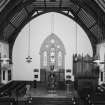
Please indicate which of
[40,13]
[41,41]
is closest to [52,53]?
[41,41]

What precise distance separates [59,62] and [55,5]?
6.15 meters

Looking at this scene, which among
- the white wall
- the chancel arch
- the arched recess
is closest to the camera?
the arched recess

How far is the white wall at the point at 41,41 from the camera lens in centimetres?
2492

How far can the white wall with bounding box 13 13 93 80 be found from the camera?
981 inches

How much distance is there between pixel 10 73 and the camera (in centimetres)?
2455

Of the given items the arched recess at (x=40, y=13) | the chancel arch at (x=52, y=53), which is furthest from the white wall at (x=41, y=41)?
the arched recess at (x=40, y=13)

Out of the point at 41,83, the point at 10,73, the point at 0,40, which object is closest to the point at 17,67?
the point at 10,73

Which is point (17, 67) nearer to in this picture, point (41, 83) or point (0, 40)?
point (41, 83)

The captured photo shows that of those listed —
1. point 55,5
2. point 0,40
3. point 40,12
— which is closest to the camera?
point 0,40

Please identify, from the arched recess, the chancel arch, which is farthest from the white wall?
the arched recess

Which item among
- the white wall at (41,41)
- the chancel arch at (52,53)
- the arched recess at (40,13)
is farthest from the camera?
the chancel arch at (52,53)

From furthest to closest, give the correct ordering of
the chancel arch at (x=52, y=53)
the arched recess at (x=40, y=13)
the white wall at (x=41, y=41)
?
the chancel arch at (x=52, y=53) → the white wall at (x=41, y=41) → the arched recess at (x=40, y=13)

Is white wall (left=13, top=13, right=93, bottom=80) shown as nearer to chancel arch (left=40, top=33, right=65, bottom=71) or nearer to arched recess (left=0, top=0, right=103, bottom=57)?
chancel arch (left=40, top=33, right=65, bottom=71)

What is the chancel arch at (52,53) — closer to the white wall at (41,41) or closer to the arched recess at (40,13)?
the white wall at (41,41)
